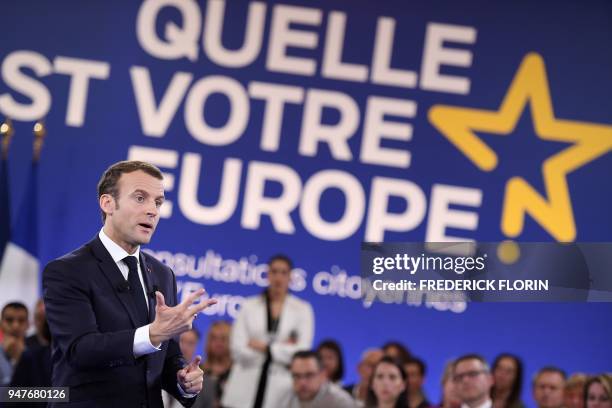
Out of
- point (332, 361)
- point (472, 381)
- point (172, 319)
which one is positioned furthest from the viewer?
point (332, 361)

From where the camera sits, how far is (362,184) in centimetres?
792

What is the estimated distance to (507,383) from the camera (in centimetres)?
614

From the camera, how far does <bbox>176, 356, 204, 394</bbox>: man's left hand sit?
2.50 metres

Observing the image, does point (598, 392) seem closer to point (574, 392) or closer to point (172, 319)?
point (574, 392)

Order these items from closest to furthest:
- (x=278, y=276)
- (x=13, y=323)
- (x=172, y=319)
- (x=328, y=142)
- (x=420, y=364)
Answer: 1. (x=172, y=319)
2. (x=13, y=323)
3. (x=420, y=364)
4. (x=278, y=276)
5. (x=328, y=142)

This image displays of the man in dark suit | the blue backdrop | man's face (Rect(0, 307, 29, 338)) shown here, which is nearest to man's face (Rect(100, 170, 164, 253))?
the man in dark suit

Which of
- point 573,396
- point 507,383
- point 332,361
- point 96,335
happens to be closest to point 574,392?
point 573,396

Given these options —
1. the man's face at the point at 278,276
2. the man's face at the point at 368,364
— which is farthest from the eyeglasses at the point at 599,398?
the man's face at the point at 278,276

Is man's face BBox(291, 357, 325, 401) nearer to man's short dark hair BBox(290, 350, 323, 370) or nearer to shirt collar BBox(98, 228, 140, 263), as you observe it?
man's short dark hair BBox(290, 350, 323, 370)

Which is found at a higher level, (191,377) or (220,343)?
(220,343)

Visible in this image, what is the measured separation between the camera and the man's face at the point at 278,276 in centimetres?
649

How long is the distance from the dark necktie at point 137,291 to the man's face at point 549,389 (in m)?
4.03

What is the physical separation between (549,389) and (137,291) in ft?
13.4

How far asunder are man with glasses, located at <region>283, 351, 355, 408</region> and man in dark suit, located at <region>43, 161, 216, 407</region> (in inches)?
125
